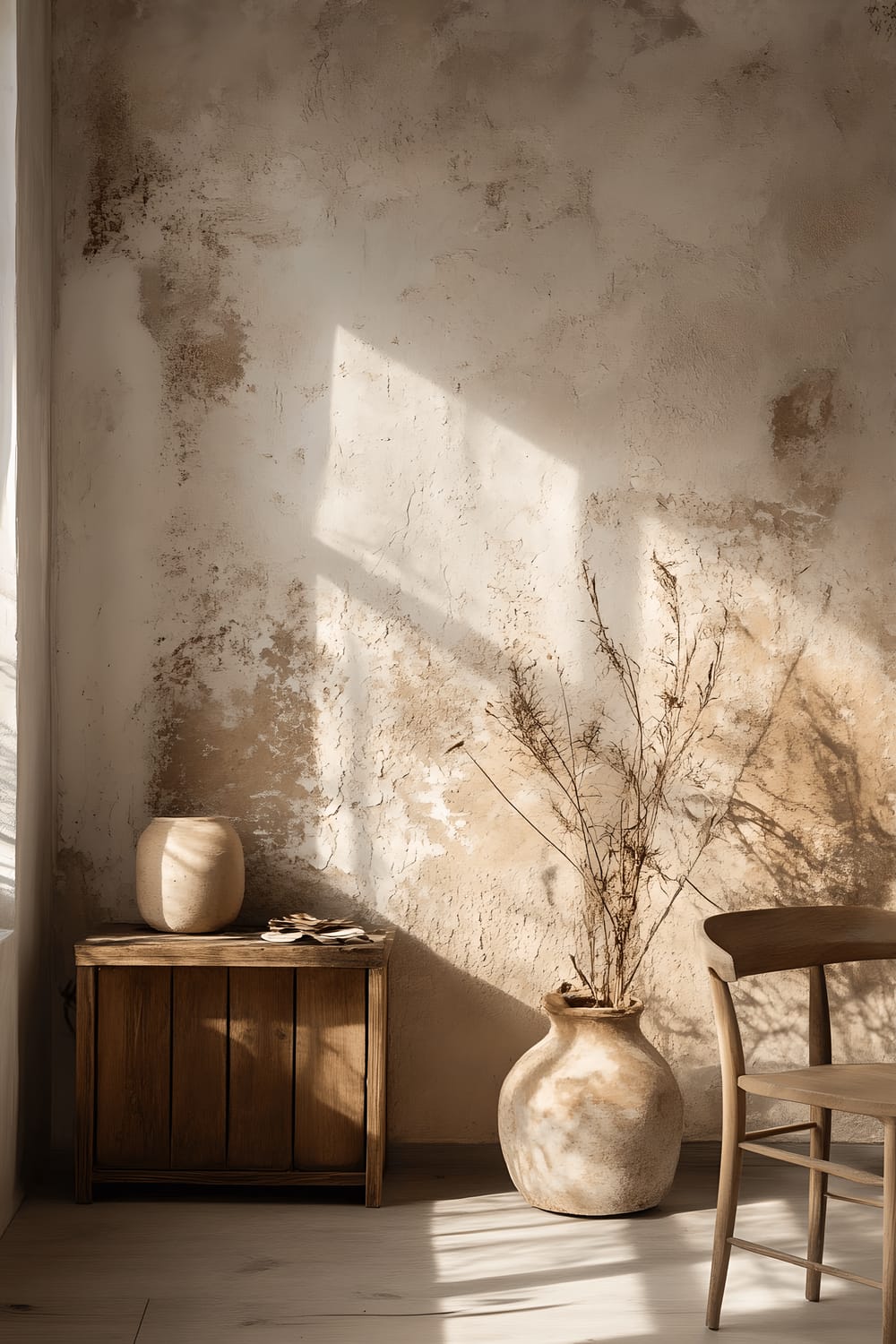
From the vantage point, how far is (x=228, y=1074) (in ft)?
10.9

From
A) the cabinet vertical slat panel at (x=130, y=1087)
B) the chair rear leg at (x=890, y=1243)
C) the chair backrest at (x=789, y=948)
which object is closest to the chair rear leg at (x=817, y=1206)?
the chair backrest at (x=789, y=948)

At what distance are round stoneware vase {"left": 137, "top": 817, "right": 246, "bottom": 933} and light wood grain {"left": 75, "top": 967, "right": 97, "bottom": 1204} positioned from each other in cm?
24

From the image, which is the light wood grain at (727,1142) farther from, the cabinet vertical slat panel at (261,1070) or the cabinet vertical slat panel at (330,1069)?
the cabinet vertical slat panel at (261,1070)

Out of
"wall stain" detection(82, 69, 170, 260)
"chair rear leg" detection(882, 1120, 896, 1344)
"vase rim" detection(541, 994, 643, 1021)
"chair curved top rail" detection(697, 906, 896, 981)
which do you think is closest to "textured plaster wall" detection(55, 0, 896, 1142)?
"wall stain" detection(82, 69, 170, 260)

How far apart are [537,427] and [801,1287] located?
240 cm

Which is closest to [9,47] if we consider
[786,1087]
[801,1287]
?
[786,1087]

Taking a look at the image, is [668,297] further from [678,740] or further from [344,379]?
[678,740]

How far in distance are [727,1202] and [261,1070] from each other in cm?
133

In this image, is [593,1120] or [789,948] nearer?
[789,948]

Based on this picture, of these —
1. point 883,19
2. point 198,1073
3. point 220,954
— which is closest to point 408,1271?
point 198,1073

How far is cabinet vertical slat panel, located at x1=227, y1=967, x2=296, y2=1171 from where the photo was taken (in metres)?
3.32

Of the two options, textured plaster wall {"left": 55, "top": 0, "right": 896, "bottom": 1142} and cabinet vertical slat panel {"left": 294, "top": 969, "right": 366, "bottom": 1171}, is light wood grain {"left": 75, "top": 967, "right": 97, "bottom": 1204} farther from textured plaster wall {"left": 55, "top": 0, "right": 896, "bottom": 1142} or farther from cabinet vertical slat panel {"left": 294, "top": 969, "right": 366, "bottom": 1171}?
cabinet vertical slat panel {"left": 294, "top": 969, "right": 366, "bottom": 1171}

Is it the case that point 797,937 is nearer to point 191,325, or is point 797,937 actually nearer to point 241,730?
point 241,730

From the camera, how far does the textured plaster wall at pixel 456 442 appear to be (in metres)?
3.70
